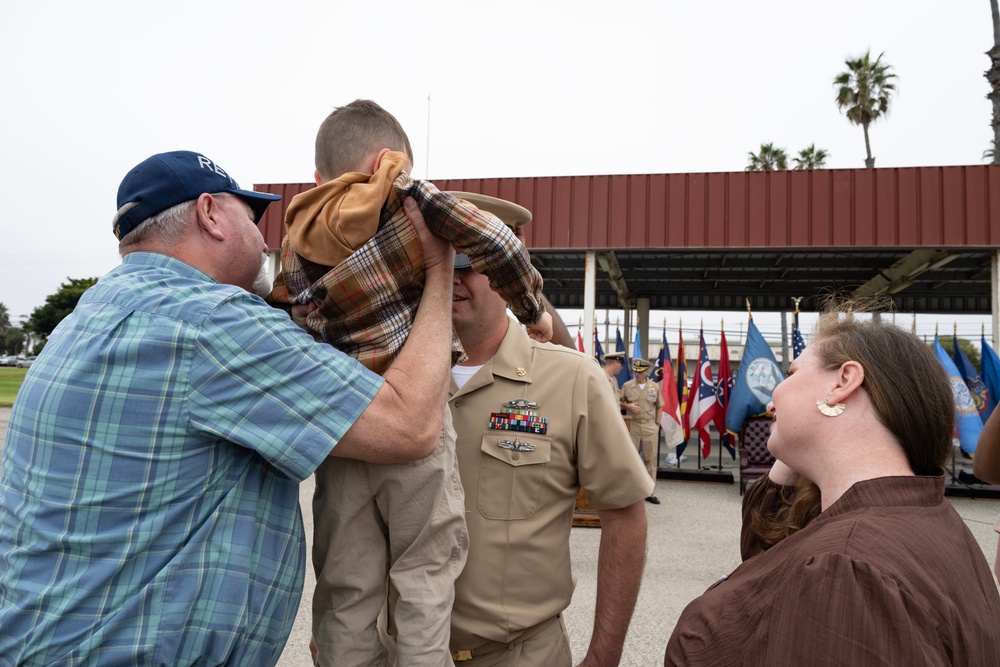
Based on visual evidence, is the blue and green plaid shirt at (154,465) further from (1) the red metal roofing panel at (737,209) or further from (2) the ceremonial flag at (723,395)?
(1) the red metal roofing panel at (737,209)

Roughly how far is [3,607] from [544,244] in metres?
11.6

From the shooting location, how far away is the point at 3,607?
1233mm

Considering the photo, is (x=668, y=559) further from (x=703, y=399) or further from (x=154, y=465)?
(x=154, y=465)

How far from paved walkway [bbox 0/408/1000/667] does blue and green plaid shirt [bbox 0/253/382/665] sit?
10.1ft

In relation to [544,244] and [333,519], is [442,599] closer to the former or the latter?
[333,519]

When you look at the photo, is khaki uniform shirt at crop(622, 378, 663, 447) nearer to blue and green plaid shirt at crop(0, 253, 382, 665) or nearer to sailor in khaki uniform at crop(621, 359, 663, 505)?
sailor in khaki uniform at crop(621, 359, 663, 505)

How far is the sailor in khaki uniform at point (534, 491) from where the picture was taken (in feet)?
6.22

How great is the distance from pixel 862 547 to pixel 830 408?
1.15 ft

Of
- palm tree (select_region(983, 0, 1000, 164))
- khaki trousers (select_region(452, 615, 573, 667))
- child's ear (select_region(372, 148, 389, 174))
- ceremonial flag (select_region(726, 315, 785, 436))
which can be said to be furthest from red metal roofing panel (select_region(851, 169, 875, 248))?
child's ear (select_region(372, 148, 389, 174))

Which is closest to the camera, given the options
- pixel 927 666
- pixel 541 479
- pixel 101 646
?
pixel 927 666

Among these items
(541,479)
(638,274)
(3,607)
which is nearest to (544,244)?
(638,274)

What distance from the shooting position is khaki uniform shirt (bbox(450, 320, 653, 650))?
6.21ft

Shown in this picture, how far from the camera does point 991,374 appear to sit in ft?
34.0

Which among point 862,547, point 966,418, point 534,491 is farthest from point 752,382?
point 862,547
